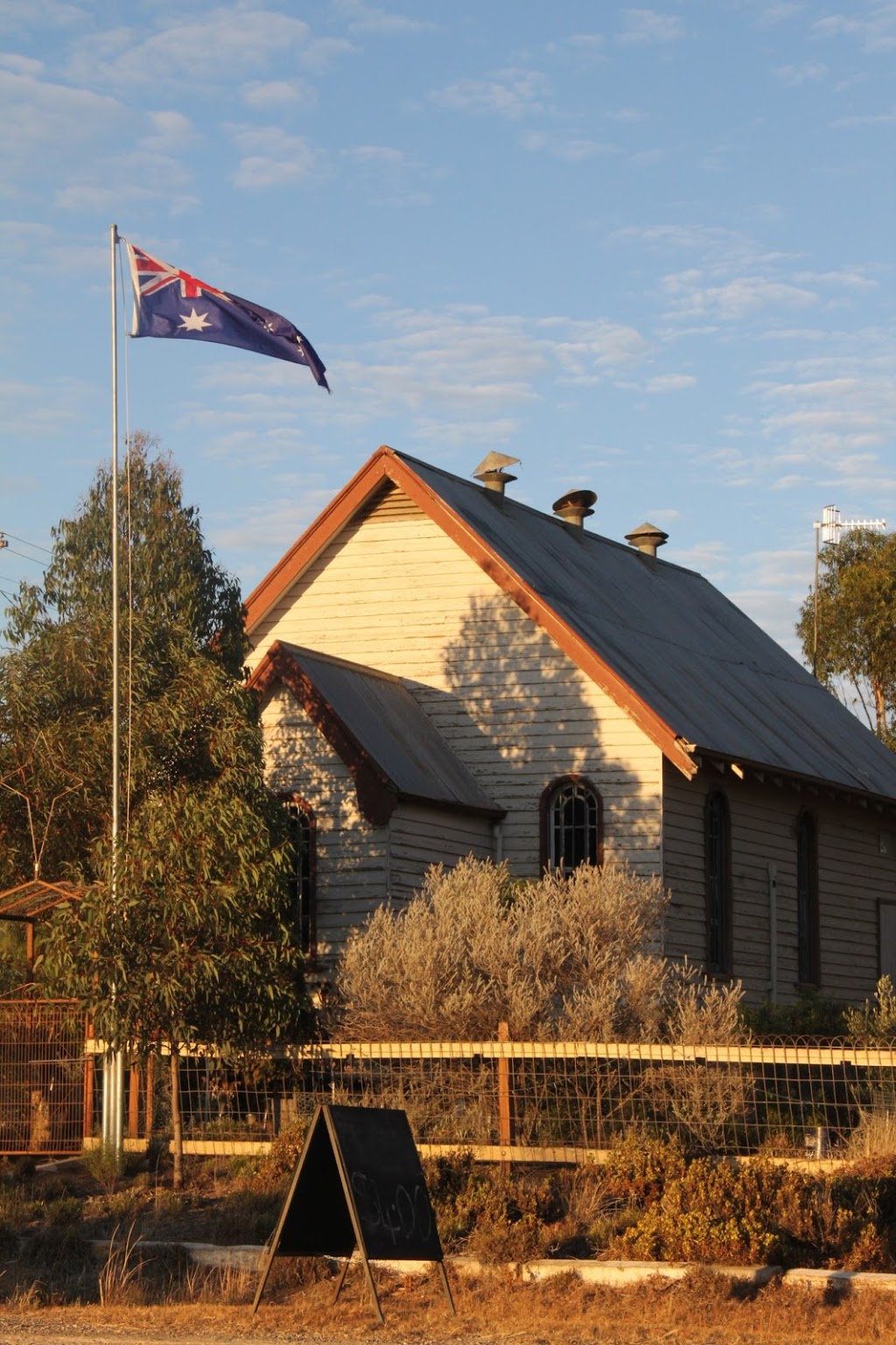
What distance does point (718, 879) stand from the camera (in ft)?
85.3

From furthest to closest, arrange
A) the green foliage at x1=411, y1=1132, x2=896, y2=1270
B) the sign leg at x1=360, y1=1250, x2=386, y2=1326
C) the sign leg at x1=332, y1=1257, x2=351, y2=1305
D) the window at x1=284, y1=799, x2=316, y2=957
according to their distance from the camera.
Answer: the window at x1=284, y1=799, x2=316, y2=957
the green foliage at x1=411, y1=1132, x2=896, y2=1270
the sign leg at x1=332, y1=1257, x2=351, y2=1305
the sign leg at x1=360, y1=1250, x2=386, y2=1326

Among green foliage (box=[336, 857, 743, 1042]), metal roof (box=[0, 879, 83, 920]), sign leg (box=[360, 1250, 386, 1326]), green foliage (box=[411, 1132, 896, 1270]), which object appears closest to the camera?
sign leg (box=[360, 1250, 386, 1326])

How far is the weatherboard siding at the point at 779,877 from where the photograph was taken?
81.1 ft

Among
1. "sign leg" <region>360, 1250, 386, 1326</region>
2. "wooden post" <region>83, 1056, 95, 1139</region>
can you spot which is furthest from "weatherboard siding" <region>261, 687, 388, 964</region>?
"sign leg" <region>360, 1250, 386, 1326</region>

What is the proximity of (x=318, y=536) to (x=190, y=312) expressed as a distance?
7.32 m

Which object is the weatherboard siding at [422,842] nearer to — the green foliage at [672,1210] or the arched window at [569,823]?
the arched window at [569,823]

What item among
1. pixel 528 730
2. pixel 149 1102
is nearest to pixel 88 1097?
pixel 149 1102

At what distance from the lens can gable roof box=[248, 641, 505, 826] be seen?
74.6 ft

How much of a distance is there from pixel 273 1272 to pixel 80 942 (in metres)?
5.27

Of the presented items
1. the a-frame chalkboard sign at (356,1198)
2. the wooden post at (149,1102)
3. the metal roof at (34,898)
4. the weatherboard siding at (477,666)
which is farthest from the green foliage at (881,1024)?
the metal roof at (34,898)

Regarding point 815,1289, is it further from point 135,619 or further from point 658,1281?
point 135,619

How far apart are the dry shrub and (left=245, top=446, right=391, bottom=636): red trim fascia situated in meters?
8.33

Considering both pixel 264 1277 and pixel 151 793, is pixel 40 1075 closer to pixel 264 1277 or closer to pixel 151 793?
pixel 151 793

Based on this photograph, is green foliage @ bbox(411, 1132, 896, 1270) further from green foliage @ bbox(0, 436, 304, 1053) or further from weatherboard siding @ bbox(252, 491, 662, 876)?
weatherboard siding @ bbox(252, 491, 662, 876)
